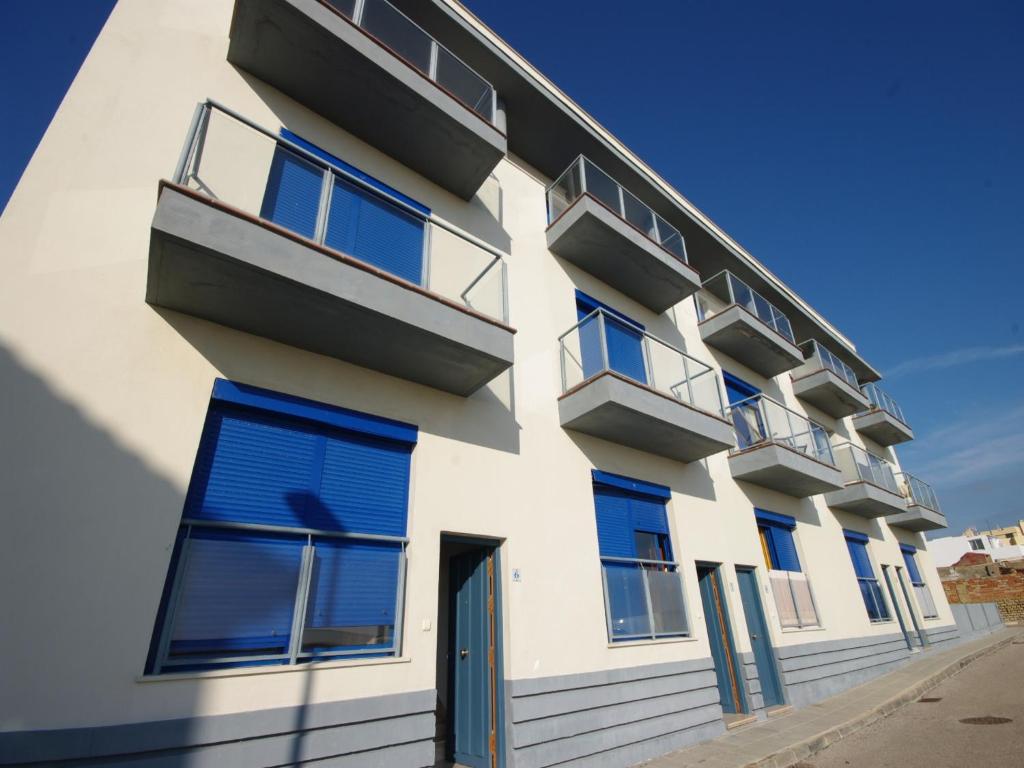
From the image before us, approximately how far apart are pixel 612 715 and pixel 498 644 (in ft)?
5.98

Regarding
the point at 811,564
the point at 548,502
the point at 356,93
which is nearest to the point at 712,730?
the point at 548,502

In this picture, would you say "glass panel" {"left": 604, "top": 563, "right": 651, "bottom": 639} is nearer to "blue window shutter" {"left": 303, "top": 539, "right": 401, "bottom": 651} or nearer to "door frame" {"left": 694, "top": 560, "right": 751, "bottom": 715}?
"door frame" {"left": 694, "top": 560, "right": 751, "bottom": 715}

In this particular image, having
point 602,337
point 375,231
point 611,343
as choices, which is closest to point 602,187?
point 611,343

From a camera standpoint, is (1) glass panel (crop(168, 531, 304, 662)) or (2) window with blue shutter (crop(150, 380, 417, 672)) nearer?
(1) glass panel (crop(168, 531, 304, 662))

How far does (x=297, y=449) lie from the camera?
4.95 metres

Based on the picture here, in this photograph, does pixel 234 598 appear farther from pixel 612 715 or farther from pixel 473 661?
pixel 612 715

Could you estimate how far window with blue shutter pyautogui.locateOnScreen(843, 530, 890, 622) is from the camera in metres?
13.1

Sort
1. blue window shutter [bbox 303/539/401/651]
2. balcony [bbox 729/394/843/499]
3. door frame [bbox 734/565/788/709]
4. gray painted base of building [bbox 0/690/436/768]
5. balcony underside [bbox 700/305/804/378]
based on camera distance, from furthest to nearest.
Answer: balcony underside [bbox 700/305/804/378] < balcony [bbox 729/394/843/499] < door frame [bbox 734/565/788/709] < blue window shutter [bbox 303/539/401/651] < gray painted base of building [bbox 0/690/436/768]

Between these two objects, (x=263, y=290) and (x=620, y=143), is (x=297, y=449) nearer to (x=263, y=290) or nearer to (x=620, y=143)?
(x=263, y=290)

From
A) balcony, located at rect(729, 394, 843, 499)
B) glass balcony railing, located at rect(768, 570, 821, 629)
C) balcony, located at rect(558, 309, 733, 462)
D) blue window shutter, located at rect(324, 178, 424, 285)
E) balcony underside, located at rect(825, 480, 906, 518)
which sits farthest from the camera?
balcony underside, located at rect(825, 480, 906, 518)

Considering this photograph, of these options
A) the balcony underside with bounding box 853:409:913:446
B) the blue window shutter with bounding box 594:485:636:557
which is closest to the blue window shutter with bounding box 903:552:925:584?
the balcony underside with bounding box 853:409:913:446

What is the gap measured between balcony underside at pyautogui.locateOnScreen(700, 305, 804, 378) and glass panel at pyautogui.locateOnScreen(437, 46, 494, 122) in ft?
23.2

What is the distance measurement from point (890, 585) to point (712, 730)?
11.8 m

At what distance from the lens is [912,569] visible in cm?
1725
